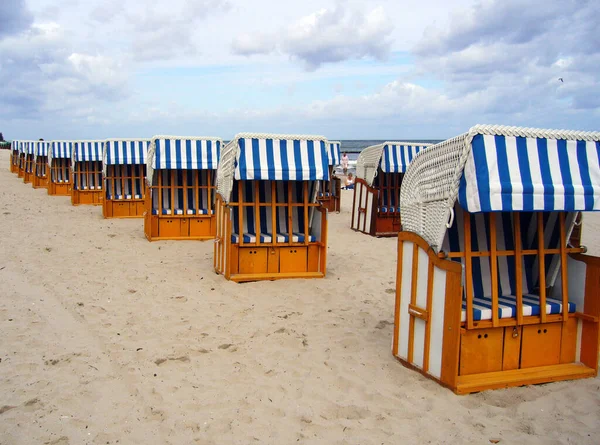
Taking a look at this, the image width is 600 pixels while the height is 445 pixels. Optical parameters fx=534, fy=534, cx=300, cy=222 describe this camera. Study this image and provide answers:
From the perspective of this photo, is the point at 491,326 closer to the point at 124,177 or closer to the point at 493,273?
the point at 493,273

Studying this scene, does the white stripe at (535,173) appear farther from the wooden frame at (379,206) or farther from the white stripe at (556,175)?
the wooden frame at (379,206)

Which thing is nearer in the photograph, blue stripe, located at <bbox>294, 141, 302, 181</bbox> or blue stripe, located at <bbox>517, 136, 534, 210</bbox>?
blue stripe, located at <bbox>517, 136, 534, 210</bbox>

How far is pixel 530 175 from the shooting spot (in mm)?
4195

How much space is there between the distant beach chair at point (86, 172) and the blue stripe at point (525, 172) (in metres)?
16.4

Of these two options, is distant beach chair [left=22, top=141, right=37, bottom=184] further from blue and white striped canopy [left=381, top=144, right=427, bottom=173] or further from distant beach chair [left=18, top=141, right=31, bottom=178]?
blue and white striped canopy [left=381, top=144, right=427, bottom=173]

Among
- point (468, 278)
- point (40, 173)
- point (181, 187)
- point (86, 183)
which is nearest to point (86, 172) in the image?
point (86, 183)

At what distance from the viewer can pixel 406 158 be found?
1316 cm

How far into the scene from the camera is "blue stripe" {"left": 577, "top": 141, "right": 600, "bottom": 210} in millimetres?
4316

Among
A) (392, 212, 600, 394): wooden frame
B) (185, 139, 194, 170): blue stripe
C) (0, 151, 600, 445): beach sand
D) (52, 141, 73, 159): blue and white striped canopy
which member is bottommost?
(0, 151, 600, 445): beach sand

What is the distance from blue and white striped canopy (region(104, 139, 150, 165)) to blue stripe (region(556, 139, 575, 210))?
1265 centimetres

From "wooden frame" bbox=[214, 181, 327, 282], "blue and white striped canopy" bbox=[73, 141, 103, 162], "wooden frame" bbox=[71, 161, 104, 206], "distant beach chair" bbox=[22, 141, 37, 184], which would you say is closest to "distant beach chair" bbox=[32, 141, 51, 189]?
"distant beach chair" bbox=[22, 141, 37, 184]

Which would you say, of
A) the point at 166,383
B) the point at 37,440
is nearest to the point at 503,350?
the point at 166,383

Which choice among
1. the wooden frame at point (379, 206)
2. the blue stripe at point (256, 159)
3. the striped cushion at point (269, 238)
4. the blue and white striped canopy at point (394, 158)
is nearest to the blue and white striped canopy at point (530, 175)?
the blue stripe at point (256, 159)

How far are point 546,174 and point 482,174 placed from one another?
639 mm
